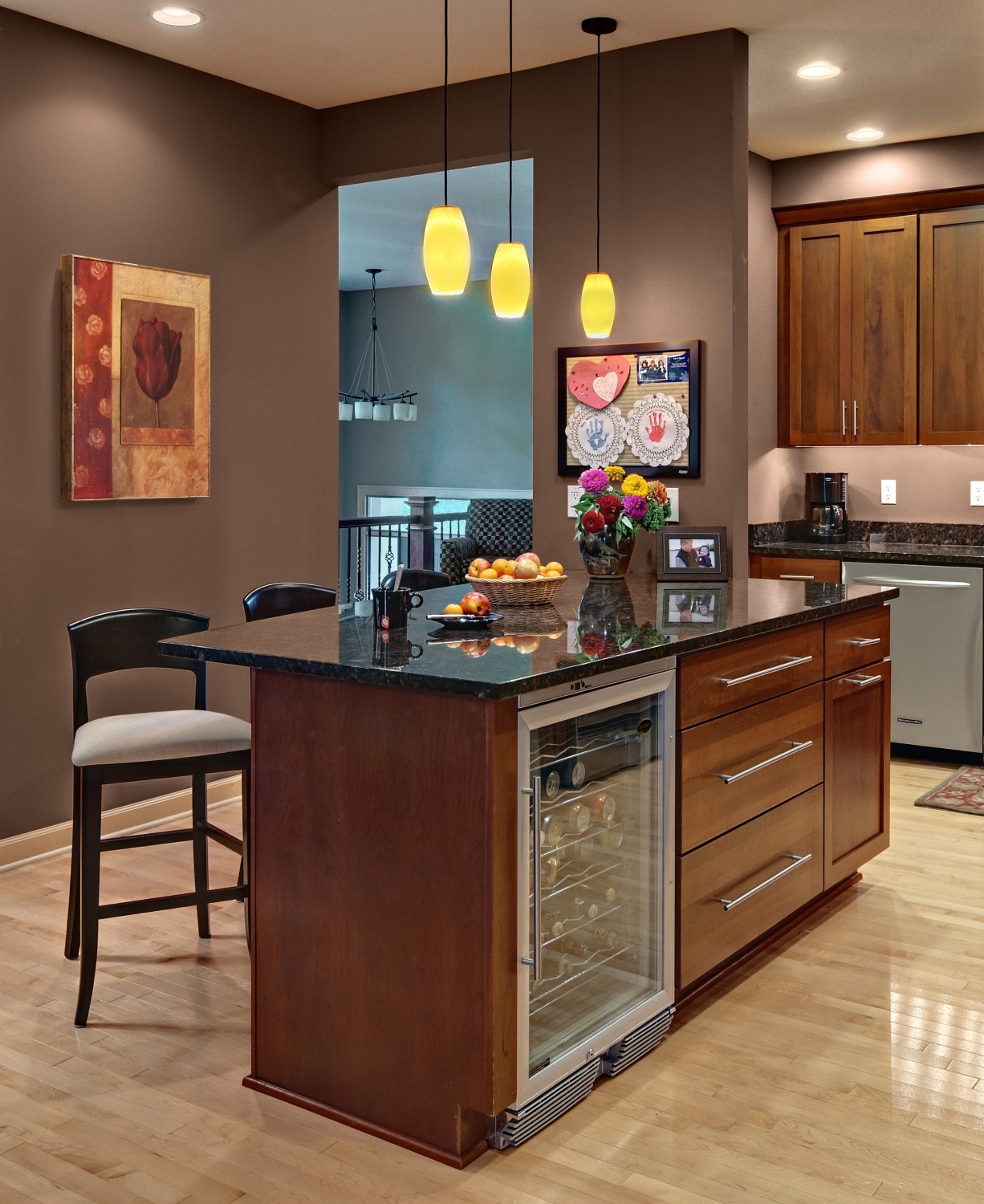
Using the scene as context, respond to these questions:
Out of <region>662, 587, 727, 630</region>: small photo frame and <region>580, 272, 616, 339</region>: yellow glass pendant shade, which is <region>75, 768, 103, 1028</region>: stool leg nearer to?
<region>662, 587, 727, 630</region>: small photo frame

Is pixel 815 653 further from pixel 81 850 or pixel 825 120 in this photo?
pixel 825 120

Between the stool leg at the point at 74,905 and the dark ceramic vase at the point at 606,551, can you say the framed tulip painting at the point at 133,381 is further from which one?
the dark ceramic vase at the point at 606,551

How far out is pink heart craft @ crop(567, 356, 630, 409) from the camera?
164 inches

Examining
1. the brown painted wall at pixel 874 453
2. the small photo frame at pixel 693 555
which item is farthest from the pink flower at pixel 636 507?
the brown painted wall at pixel 874 453

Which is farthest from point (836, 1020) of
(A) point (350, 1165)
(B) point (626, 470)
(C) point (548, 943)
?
(B) point (626, 470)

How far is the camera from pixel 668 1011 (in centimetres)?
261

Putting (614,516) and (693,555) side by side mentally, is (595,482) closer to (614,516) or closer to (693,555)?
(614,516)

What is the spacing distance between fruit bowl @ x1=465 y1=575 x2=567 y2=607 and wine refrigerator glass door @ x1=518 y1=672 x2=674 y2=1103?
707mm

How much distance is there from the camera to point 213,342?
4.39 metres

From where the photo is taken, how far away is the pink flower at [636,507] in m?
3.73

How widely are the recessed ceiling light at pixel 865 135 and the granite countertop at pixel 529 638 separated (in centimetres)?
245

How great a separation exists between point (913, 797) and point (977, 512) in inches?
60.8

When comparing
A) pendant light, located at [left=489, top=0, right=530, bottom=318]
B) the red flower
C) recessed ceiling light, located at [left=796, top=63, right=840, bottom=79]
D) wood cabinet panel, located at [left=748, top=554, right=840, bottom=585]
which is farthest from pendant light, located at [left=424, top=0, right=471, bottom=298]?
wood cabinet panel, located at [left=748, top=554, right=840, bottom=585]

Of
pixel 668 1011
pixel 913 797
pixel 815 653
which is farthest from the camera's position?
pixel 913 797
